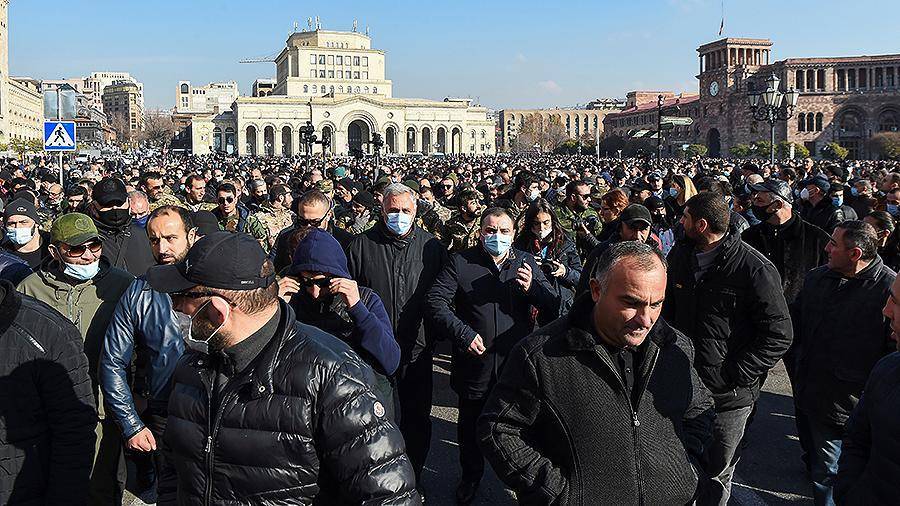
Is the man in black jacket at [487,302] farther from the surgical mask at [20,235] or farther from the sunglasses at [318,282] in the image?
the surgical mask at [20,235]

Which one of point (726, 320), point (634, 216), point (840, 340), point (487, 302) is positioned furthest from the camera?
point (634, 216)

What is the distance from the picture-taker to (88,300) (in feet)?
Answer: 13.3

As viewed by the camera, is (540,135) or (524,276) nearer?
(524,276)

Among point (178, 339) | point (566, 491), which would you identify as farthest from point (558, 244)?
point (566, 491)

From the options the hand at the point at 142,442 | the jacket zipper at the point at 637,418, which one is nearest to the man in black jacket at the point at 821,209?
the jacket zipper at the point at 637,418

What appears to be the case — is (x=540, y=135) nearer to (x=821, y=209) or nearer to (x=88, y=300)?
(x=821, y=209)

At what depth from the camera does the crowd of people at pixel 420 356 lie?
2.18 meters

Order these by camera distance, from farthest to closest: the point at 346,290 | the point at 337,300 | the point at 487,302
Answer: the point at 487,302 < the point at 337,300 < the point at 346,290

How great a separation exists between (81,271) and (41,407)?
122 centimetres

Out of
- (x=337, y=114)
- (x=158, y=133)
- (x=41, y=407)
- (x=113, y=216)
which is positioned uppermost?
(x=158, y=133)

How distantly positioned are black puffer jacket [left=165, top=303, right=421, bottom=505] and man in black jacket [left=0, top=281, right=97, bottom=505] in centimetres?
108

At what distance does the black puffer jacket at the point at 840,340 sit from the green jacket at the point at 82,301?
3837mm

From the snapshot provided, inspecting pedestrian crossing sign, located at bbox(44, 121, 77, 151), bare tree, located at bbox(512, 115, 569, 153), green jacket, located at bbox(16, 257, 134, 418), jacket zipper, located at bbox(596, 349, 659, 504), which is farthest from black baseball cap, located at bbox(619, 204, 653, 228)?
bare tree, located at bbox(512, 115, 569, 153)

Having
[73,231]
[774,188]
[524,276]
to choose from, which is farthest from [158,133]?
[524,276]
